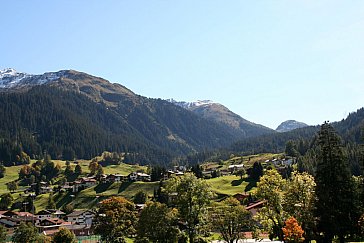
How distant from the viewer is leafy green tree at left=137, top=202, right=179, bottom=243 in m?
57.8

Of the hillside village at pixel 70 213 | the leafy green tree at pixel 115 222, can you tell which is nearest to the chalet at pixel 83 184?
the hillside village at pixel 70 213

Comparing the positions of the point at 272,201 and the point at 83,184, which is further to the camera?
the point at 83,184

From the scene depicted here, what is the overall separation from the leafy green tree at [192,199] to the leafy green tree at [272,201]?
739 centimetres

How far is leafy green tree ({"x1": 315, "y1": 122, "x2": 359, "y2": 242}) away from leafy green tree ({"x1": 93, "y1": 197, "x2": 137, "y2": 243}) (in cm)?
3356

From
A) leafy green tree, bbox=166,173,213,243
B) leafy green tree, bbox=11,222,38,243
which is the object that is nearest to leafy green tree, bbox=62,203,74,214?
leafy green tree, bbox=11,222,38,243

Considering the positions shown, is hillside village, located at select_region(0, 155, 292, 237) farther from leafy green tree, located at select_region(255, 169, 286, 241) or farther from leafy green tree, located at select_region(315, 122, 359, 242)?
leafy green tree, located at select_region(315, 122, 359, 242)

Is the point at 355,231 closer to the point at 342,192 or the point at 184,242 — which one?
the point at 342,192

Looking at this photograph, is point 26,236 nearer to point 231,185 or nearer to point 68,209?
point 68,209

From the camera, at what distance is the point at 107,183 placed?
174m

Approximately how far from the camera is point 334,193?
50.9 m

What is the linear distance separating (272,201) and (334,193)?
8.11 metres

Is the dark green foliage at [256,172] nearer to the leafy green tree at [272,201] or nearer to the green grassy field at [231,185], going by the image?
the green grassy field at [231,185]

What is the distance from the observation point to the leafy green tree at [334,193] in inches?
1978

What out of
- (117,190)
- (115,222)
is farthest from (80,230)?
(117,190)
